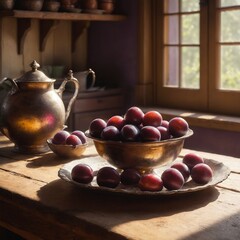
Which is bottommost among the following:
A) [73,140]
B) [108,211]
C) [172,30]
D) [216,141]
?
[216,141]

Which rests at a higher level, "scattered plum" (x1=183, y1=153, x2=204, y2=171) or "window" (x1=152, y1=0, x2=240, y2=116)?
"window" (x1=152, y1=0, x2=240, y2=116)

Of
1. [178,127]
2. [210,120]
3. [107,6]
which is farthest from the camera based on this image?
[107,6]

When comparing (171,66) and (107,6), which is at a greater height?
(107,6)

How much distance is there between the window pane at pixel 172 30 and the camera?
3773mm

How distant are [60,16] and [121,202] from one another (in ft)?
8.27

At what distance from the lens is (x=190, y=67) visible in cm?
404

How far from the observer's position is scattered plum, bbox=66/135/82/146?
190cm

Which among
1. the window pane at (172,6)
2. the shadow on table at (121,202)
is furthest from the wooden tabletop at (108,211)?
the window pane at (172,6)

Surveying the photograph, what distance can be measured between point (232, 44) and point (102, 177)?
7.35ft

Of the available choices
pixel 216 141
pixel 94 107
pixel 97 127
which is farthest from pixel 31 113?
pixel 94 107

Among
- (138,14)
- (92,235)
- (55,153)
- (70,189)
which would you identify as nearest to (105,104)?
(138,14)

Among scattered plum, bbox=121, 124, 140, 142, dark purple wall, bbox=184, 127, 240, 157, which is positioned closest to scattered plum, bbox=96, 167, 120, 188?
scattered plum, bbox=121, 124, 140, 142

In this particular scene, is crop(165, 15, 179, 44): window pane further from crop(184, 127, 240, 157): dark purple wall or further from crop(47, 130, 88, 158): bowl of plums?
crop(47, 130, 88, 158): bowl of plums

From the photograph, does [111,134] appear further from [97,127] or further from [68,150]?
[68,150]
